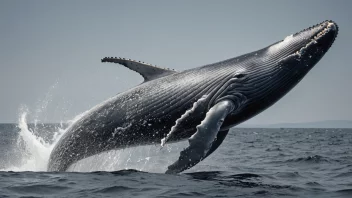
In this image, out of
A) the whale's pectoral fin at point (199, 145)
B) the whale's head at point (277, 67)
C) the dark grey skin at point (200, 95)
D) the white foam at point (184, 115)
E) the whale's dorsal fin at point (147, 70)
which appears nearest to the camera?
the whale's pectoral fin at point (199, 145)

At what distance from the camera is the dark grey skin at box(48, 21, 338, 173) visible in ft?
28.1

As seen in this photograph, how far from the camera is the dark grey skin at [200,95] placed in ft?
28.1

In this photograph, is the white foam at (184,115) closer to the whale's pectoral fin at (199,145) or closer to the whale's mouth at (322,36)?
the whale's pectoral fin at (199,145)

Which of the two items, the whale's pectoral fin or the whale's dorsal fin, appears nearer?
the whale's pectoral fin

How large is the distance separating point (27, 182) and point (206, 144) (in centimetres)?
400

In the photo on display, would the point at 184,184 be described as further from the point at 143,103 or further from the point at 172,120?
the point at 143,103

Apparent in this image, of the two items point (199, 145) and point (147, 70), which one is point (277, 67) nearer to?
point (199, 145)

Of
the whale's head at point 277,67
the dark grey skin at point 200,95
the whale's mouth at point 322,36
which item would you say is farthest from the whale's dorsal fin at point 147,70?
the whale's mouth at point 322,36

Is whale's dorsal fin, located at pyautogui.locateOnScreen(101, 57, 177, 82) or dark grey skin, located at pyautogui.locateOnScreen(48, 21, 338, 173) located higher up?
whale's dorsal fin, located at pyautogui.locateOnScreen(101, 57, 177, 82)

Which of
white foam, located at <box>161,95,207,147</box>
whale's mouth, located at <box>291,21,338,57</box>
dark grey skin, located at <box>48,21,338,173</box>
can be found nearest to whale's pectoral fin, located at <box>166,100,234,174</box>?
dark grey skin, located at <box>48,21,338,173</box>

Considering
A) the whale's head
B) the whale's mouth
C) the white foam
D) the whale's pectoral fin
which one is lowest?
the whale's pectoral fin

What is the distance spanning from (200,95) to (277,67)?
70.2 inches

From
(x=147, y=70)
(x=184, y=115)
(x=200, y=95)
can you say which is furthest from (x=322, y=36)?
(x=147, y=70)

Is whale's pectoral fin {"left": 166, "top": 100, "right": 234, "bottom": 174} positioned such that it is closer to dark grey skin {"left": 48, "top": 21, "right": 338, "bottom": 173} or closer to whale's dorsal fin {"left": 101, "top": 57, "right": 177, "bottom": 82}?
dark grey skin {"left": 48, "top": 21, "right": 338, "bottom": 173}
